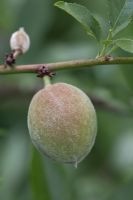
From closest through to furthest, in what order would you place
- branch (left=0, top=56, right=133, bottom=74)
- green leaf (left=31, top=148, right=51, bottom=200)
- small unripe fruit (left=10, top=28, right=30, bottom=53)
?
branch (left=0, top=56, right=133, bottom=74), small unripe fruit (left=10, top=28, right=30, bottom=53), green leaf (left=31, top=148, right=51, bottom=200)

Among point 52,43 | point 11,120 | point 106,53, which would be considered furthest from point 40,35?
point 106,53

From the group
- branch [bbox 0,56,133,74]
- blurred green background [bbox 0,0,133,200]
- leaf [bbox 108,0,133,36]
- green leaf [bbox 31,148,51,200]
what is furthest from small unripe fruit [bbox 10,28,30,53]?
blurred green background [bbox 0,0,133,200]

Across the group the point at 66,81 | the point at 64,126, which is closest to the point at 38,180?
the point at 64,126

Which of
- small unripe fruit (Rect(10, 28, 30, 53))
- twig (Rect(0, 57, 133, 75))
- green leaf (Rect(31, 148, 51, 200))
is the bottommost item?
green leaf (Rect(31, 148, 51, 200))

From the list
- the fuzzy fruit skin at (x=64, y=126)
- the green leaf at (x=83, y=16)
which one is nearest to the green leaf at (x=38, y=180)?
the fuzzy fruit skin at (x=64, y=126)

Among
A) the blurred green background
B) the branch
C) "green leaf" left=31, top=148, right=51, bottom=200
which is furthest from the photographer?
the blurred green background

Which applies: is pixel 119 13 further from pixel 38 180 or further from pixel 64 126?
pixel 38 180

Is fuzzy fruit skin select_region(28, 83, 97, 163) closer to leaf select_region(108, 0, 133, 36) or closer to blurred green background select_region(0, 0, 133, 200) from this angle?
leaf select_region(108, 0, 133, 36)
